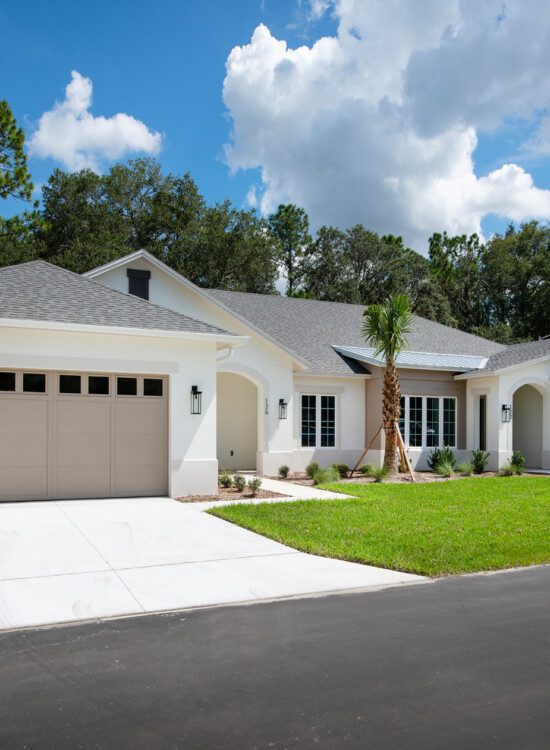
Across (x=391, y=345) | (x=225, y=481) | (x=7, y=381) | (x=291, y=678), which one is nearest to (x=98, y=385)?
(x=7, y=381)

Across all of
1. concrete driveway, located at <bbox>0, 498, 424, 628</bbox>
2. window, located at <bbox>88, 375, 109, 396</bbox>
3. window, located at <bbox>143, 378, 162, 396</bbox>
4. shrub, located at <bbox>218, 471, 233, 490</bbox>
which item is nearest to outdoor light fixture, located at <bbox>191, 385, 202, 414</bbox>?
window, located at <bbox>143, 378, 162, 396</bbox>

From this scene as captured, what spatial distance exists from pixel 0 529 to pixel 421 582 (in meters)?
6.46

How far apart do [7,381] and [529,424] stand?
17.9 m

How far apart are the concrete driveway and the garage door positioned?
1.78 meters

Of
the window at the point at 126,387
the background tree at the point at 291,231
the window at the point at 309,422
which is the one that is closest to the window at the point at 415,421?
the window at the point at 309,422

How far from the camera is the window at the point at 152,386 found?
13.5m

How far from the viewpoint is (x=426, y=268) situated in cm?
4375

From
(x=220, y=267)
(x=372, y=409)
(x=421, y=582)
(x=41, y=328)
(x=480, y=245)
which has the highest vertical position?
(x=480, y=245)

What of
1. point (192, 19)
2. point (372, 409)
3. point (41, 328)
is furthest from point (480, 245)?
point (41, 328)

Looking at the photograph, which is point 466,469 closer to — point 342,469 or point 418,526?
point 342,469

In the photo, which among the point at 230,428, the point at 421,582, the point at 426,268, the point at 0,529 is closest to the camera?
the point at 421,582

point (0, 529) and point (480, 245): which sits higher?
point (480, 245)

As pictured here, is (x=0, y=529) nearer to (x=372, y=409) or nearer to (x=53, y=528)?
(x=53, y=528)

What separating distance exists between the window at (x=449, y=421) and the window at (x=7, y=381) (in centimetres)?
1436
